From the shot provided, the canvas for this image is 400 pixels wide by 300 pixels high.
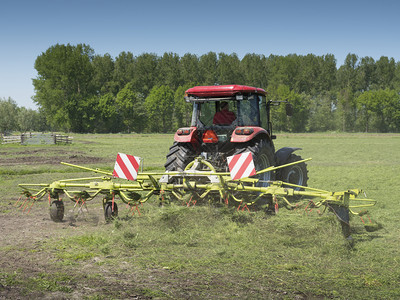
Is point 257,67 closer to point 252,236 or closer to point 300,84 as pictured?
point 300,84

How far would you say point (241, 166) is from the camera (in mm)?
7984

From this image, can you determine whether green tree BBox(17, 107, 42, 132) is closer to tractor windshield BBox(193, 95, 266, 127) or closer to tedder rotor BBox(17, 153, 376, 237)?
tractor windshield BBox(193, 95, 266, 127)

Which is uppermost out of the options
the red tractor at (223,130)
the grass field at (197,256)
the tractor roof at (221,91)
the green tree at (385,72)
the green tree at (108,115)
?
the green tree at (385,72)

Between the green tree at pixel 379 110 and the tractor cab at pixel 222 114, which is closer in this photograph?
the tractor cab at pixel 222 114

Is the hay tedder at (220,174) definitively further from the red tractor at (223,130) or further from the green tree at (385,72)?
the green tree at (385,72)

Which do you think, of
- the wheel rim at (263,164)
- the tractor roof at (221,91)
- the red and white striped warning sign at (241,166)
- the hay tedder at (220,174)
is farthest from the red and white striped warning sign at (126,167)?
the wheel rim at (263,164)

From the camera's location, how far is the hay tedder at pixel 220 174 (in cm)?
Answer: 784

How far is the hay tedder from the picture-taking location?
784cm

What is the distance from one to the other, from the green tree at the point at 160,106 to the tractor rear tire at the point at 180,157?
261 ft

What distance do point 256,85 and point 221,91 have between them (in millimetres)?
87851

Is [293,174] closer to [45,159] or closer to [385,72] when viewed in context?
[45,159]

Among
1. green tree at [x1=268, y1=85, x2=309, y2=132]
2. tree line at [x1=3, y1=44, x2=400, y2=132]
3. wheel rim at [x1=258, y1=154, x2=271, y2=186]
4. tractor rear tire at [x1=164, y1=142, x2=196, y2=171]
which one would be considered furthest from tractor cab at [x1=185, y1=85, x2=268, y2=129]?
green tree at [x1=268, y1=85, x2=309, y2=132]

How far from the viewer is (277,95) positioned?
9094 centimetres

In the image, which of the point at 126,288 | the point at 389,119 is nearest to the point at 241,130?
the point at 126,288
